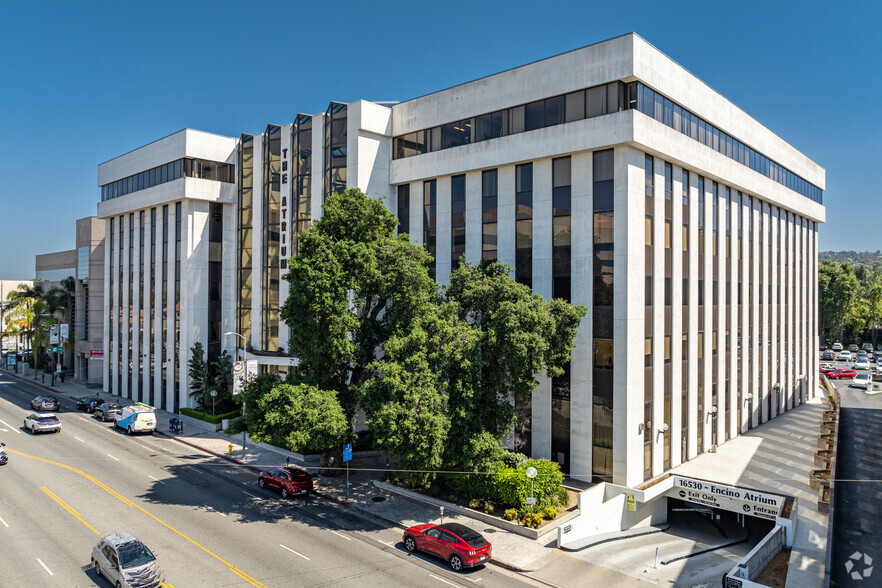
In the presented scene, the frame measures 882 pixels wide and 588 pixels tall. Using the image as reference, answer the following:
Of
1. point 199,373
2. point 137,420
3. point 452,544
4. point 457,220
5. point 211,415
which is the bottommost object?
point 452,544

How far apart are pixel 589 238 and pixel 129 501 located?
2689 cm

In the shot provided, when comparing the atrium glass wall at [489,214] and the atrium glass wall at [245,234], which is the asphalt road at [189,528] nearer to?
the atrium glass wall at [245,234]

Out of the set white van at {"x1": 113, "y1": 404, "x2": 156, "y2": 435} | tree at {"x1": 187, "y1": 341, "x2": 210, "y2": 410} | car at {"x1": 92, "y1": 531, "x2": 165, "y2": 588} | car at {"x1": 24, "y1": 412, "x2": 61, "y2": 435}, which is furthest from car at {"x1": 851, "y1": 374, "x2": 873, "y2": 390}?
car at {"x1": 24, "y1": 412, "x2": 61, "y2": 435}

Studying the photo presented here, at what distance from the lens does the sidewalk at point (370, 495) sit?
23562 millimetres

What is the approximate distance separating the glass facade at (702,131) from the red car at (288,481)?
26324 mm

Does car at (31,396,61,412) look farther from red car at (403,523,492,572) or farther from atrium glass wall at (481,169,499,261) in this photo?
atrium glass wall at (481,169,499,261)

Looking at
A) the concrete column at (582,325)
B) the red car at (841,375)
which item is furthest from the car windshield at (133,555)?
the red car at (841,375)

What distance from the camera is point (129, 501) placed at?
27.7 metres

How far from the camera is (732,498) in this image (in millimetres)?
28312

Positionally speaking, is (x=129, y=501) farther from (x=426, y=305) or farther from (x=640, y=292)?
(x=640, y=292)

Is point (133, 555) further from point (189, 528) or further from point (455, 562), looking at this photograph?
point (455, 562)

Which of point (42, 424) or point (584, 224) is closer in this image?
point (584, 224)

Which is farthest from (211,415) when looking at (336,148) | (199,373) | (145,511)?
(336,148)

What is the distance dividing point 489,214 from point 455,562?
65.3 feet
